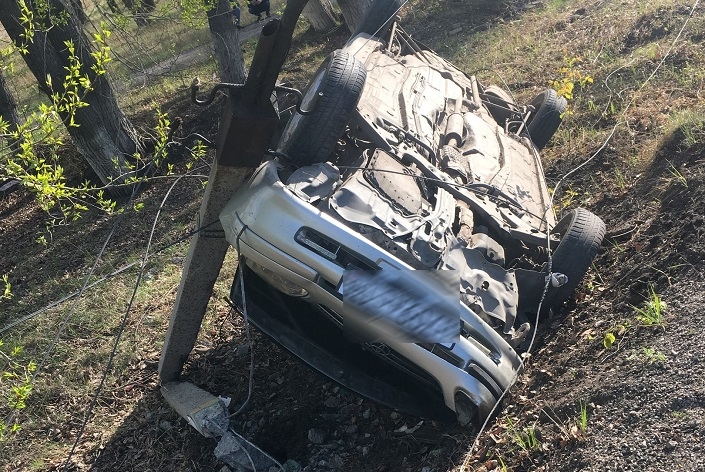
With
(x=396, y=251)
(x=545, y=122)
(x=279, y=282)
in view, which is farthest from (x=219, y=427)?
(x=545, y=122)

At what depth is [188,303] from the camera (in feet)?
15.0

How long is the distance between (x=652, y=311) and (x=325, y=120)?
7.81ft

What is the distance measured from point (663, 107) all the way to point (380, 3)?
10.2ft

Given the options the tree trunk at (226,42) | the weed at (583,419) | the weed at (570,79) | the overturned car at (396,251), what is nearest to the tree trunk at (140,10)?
the tree trunk at (226,42)

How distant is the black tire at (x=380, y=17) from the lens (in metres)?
6.95

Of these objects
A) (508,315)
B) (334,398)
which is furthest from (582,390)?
(334,398)

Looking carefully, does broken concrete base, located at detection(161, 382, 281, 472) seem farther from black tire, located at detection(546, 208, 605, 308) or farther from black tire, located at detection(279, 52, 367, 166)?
black tire, located at detection(546, 208, 605, 308)

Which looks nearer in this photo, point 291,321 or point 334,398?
point 291,321

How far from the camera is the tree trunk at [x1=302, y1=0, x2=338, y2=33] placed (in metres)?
13.2

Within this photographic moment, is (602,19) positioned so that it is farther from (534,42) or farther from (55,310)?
(55,310)

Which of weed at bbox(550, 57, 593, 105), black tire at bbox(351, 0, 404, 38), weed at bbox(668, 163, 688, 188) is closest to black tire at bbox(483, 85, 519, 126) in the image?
weed at bbox(550, 57, 593, 105)

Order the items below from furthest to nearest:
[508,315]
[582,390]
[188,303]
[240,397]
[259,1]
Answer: [259,1] < [240,397] < [188,303] < [508,315] < [582,390]

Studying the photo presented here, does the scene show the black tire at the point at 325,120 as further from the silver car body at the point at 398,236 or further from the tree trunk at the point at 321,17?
the tree trunk at the point at 321,17

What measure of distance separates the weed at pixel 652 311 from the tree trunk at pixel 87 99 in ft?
18.6
